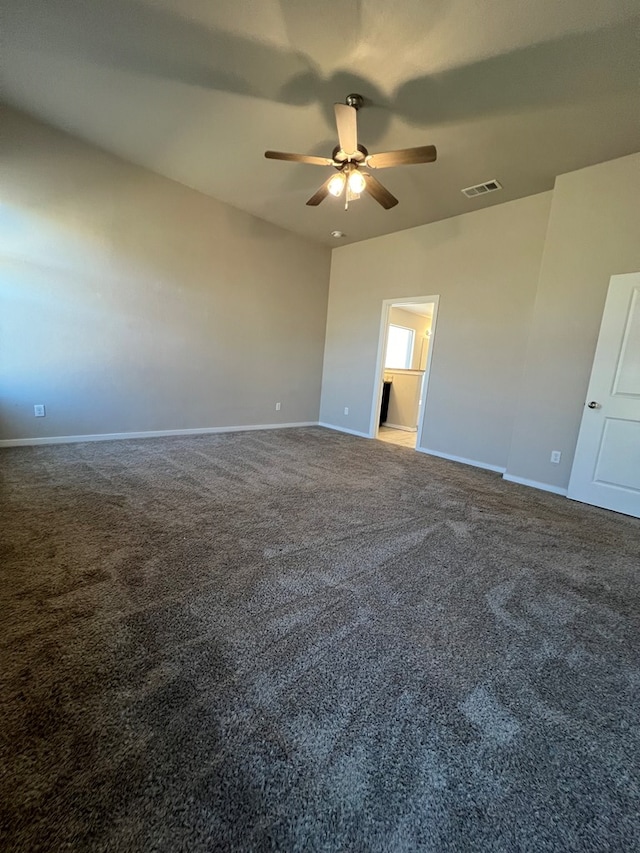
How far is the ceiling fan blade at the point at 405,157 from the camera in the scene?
2238mm

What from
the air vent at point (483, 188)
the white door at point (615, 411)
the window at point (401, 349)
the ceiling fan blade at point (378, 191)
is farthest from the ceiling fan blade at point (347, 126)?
the window at point (401, 349)

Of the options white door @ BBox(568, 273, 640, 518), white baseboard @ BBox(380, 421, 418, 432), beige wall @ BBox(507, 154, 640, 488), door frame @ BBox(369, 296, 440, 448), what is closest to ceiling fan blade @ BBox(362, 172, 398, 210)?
beige wall @ BBox(507, 154, 640, 488)

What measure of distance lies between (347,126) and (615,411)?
3066 mm

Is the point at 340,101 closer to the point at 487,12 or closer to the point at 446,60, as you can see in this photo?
the point at 446,60

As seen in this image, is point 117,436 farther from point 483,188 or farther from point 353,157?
point 483,188

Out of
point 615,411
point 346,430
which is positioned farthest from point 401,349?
point 615,411

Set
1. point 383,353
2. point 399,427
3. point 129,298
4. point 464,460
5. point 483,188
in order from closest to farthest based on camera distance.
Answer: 1. point 483,188
2. point 129,298
3. point 464,460
4. point 383,353
5. point 399,427

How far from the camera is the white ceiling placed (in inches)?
76.7

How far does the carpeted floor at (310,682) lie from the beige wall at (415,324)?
5.84 metres

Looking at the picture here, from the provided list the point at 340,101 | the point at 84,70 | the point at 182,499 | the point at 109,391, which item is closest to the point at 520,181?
the point at 340,101

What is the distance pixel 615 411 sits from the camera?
9.69 ft

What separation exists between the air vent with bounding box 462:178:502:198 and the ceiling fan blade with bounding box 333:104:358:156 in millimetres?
1762

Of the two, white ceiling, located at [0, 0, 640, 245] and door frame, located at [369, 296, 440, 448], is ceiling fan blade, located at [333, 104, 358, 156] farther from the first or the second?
door frame, located at [369, 296, 440, 448]

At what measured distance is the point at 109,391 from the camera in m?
4.05
